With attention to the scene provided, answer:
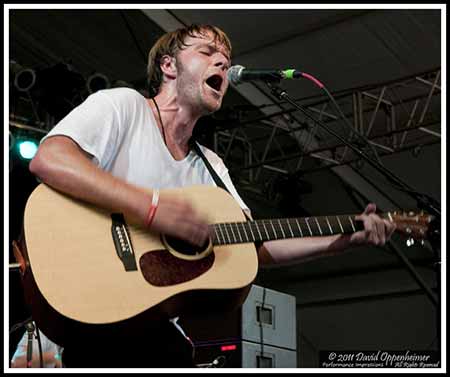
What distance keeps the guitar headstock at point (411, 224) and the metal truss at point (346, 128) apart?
193 inches

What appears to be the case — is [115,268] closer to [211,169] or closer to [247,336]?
[211,169]

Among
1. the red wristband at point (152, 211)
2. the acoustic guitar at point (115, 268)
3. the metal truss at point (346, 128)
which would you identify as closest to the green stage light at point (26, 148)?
the metal truss at point (346, 128)

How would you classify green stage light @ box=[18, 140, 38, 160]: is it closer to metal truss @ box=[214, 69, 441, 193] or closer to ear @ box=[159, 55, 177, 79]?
metal truss @ box=[214, 69, 441, 193]

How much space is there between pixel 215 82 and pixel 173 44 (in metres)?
0.26

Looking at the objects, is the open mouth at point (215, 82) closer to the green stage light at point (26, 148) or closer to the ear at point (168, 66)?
the ear at point (168, 66)

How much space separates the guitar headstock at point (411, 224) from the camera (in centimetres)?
237

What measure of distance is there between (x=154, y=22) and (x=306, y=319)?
237 inches

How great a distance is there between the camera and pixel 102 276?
2084mm

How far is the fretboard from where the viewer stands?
236cm

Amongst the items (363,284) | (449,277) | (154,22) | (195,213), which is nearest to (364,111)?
(154,22)

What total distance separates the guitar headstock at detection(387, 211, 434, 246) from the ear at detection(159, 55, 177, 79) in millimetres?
1030

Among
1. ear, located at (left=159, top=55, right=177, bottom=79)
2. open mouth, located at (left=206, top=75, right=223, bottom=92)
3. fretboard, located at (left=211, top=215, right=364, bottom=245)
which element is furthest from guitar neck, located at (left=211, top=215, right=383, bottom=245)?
ear, located at (left=159, top=55, right=177, bottom=79)

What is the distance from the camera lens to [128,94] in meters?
2.47

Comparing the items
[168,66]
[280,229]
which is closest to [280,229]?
[280,229]
